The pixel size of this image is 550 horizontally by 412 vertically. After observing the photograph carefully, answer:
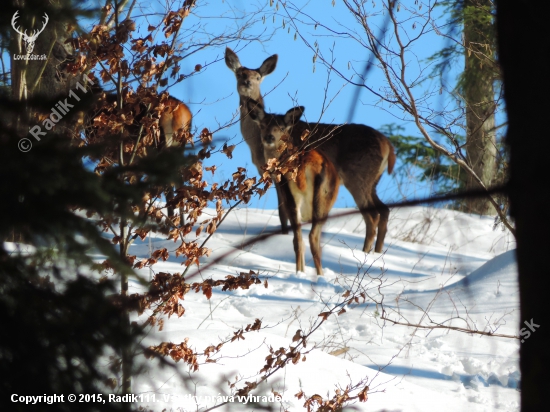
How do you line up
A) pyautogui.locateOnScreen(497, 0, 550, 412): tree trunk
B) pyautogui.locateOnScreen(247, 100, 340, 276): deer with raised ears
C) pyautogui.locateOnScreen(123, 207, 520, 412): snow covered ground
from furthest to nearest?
pyautogui.locateOnScreen(247, 100, 340, 276): deer with raised ears, pyautogui.locateOnScreen(123, 207, 520, 412): snow covered ground, pyautogui.locateOnScreen(497, 0, 550, 412): tree trunk

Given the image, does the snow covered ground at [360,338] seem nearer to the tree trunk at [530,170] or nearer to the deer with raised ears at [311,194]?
the deer with raised ears at [311,194]

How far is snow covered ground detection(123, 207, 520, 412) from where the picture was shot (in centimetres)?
426

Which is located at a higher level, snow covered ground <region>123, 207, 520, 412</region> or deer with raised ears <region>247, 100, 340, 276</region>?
deer with raised ears <region>247, 100, 340, 276</region>

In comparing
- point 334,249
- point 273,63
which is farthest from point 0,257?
point 273,63

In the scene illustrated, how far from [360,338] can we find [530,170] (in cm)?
498

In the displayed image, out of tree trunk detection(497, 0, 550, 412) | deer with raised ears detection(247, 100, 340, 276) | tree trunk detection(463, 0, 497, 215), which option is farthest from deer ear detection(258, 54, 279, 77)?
tree trunk detection(497, 0, 550, 412)

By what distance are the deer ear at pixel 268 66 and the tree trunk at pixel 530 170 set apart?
37.2 ft

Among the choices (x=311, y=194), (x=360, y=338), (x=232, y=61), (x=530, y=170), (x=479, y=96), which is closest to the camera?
(x=530, y=170)

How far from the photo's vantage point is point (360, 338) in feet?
20.4

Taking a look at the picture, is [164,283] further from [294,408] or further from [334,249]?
[334,249]

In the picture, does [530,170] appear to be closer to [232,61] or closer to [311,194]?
[311,194]

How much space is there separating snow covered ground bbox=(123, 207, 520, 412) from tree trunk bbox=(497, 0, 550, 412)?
1.08 meters

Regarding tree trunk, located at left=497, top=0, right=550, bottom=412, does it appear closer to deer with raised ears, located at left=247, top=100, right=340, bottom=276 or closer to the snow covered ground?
the snow covered ground

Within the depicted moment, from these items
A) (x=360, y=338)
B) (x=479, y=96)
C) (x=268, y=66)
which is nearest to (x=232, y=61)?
(x=268, y=66)
